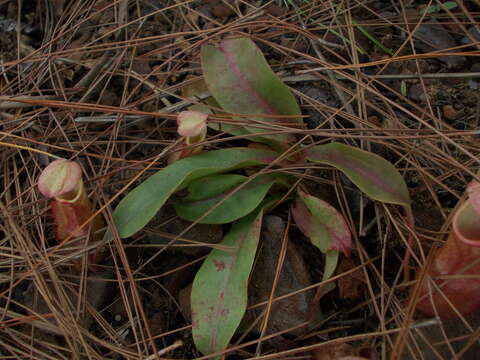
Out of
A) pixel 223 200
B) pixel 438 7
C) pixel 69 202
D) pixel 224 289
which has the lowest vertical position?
pixel 224 289

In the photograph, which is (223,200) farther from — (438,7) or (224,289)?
(438,7)

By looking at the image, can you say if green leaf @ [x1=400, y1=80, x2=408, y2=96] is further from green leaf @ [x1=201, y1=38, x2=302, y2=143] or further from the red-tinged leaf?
the red-tinged leaf

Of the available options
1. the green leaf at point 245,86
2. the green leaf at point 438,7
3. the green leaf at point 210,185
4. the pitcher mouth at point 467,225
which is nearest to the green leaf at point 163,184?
the green leaf at point 210,185

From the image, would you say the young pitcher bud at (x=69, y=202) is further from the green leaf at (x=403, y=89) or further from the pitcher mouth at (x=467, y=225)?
the green leaf at (x=403, y=89)

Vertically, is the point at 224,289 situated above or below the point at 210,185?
below

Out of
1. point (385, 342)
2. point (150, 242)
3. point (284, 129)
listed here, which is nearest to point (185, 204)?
point (150, 242)

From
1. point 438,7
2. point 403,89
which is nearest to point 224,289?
point 403,89

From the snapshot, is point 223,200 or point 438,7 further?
point 438,7
